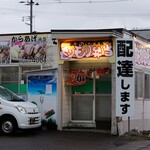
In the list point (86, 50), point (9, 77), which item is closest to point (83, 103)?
point (86, 50)

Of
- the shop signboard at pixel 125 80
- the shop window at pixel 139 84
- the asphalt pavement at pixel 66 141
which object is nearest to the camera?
the asphalt pavement at pixel 66 141

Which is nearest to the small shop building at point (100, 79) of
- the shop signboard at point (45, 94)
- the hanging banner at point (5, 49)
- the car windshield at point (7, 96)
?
the shop signboard at point (45, 94)

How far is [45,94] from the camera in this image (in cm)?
2031

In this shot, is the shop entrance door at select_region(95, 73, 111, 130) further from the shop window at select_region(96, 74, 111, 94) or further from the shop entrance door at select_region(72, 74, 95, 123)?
the shop entrance door at select_region(72, 74, 95, 123)

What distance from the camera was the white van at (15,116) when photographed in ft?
56.5

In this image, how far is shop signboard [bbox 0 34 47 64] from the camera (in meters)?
21.9

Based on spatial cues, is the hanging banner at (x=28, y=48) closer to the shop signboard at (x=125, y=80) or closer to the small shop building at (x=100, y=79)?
the small shop building at (x=100, y=79)

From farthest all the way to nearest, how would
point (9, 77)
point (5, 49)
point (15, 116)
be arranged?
point (9, 77) < point (5, 49) < point (15, 116)

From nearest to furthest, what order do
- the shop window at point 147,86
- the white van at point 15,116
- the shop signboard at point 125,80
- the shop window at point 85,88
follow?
1. the white van at point 15,116
2. the shop signboard at point 125,80
3. the shop window at point 85,88
4. the shop window at point 147,86

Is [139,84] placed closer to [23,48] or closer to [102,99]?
[102,99]

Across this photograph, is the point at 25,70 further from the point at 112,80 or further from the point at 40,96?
the point at 112,80

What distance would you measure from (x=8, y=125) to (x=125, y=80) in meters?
5.12

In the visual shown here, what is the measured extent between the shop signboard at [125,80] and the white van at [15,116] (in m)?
3.60

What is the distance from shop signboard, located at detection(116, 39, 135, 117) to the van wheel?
4290 mm
